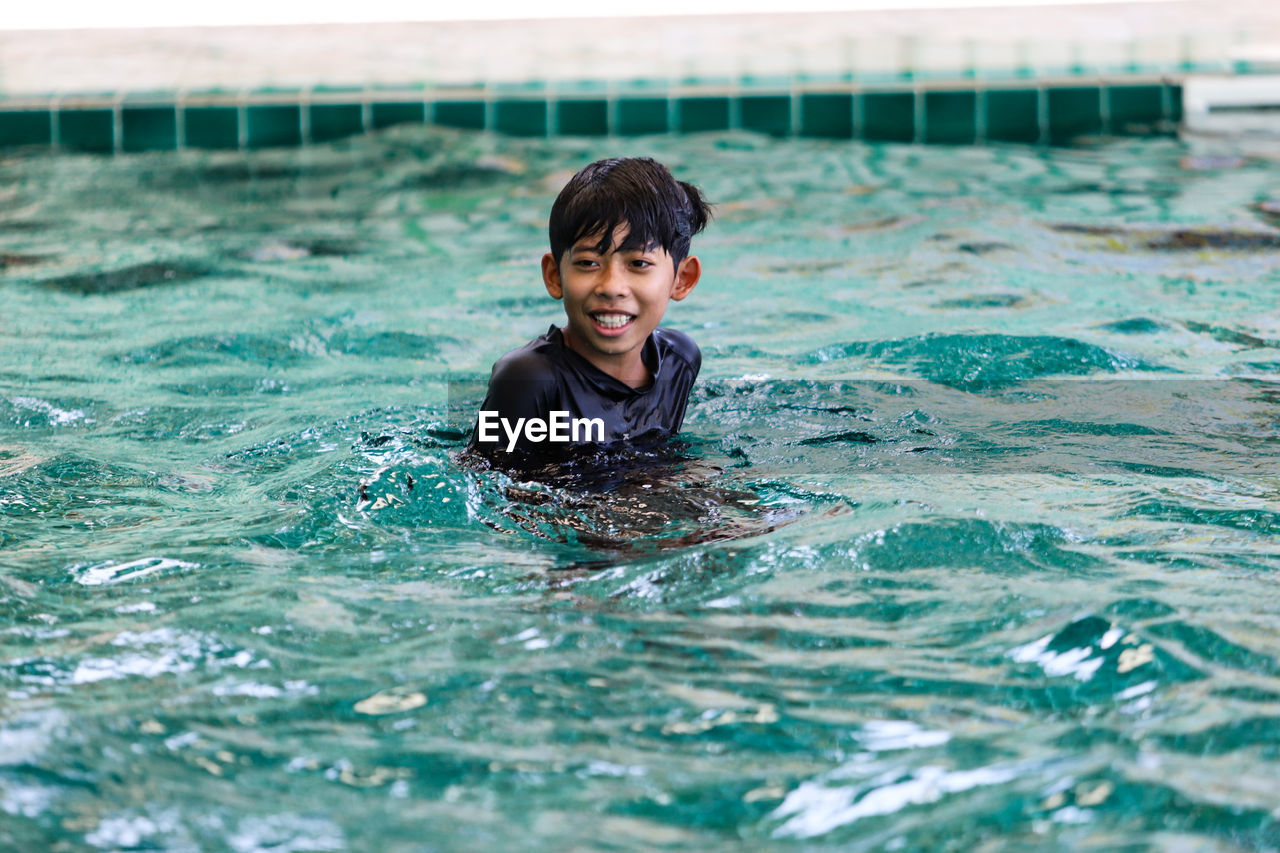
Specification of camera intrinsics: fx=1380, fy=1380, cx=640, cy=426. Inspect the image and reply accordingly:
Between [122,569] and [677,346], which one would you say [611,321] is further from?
[122,569]

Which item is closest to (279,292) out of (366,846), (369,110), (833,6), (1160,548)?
(369,110)

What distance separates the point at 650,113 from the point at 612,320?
631 cm

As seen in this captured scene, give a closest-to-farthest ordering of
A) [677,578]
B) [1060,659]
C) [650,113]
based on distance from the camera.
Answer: [1060,659] → [677,578] → [650,113]

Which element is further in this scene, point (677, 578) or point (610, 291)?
point (610, 291)

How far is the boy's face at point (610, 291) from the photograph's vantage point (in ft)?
10.3

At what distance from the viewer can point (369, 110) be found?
30.4 ft

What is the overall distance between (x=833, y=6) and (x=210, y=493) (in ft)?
27.7

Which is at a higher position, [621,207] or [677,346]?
[621,207]

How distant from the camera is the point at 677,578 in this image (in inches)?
99.9

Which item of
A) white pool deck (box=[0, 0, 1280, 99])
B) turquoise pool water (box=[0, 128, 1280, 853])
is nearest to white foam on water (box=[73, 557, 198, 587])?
turquoise pool water (box=[0, 128, 1280, 853])

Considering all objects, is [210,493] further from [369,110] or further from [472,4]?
[472,4]

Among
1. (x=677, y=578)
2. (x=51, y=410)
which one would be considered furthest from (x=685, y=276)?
(x=51, y=410)

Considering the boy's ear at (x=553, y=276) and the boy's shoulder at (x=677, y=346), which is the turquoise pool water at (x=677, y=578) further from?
the boy's ear at (x=553, y=276)

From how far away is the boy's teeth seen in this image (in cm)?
319
